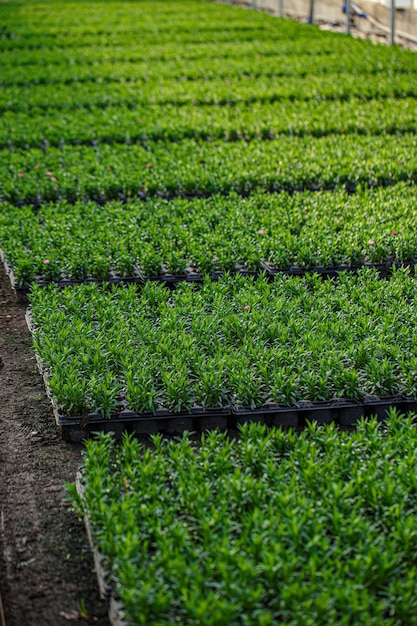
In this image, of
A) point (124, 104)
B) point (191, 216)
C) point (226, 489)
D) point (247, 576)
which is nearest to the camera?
point (247, 576)

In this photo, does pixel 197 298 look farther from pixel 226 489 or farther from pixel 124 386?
pixel 226 489

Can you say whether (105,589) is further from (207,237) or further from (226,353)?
(207,237)

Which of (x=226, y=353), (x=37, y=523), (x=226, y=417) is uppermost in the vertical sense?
(x=226, y=353)

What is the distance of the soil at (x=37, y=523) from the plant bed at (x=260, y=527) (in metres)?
0.20

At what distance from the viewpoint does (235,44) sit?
19.8 m

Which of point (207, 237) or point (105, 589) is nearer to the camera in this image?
point (105, 589)

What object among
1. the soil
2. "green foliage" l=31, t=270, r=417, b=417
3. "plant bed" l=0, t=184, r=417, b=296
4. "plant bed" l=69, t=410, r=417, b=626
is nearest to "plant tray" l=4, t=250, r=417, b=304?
"plant bed" l=0, t=184, r=417, b=296

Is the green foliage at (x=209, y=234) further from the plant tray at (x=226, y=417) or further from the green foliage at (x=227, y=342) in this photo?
the plant tray at (x=226, y=417)

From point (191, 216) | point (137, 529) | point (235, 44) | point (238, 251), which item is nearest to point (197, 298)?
point (238, 251)

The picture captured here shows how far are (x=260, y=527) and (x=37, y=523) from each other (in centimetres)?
123

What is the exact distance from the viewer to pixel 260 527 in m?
3.87

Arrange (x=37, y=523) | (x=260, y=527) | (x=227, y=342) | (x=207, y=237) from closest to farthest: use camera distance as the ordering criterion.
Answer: (x=260, y=527) < (x=37, y=523) < (x=227, y=342) < (x=207, y=237)

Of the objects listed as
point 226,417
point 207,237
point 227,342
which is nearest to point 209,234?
point 207,237

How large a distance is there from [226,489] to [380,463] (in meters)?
0.76
